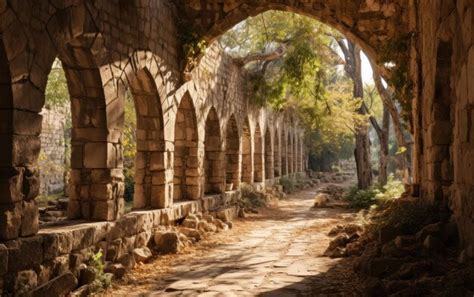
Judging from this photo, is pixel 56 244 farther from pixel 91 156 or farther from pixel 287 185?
pixel 287 185

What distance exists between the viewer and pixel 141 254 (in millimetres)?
6484

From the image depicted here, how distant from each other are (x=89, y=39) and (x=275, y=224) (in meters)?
6.55

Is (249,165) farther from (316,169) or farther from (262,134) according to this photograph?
(316,169)

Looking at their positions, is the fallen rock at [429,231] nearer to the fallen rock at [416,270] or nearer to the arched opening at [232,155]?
the fallen rock at [416,270]

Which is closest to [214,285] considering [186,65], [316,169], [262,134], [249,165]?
[186,65]

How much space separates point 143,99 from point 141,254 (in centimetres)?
278

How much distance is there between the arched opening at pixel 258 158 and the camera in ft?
57.6

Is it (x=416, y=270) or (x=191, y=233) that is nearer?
(x=416, y=270)

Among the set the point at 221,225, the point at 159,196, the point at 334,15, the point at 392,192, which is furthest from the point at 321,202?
the point at 159,196

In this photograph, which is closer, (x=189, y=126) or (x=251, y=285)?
(x=251, y=285)

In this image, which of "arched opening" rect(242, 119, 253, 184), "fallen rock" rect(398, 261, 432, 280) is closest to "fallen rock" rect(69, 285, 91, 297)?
"fallen rock" rect(398, 261, 432, 280)

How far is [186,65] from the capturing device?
908 cm

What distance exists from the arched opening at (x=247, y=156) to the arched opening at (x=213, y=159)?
12.9ft

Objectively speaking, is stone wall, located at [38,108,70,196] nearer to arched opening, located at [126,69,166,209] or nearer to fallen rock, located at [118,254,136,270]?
arched opening, located at [126,69,166,209]
